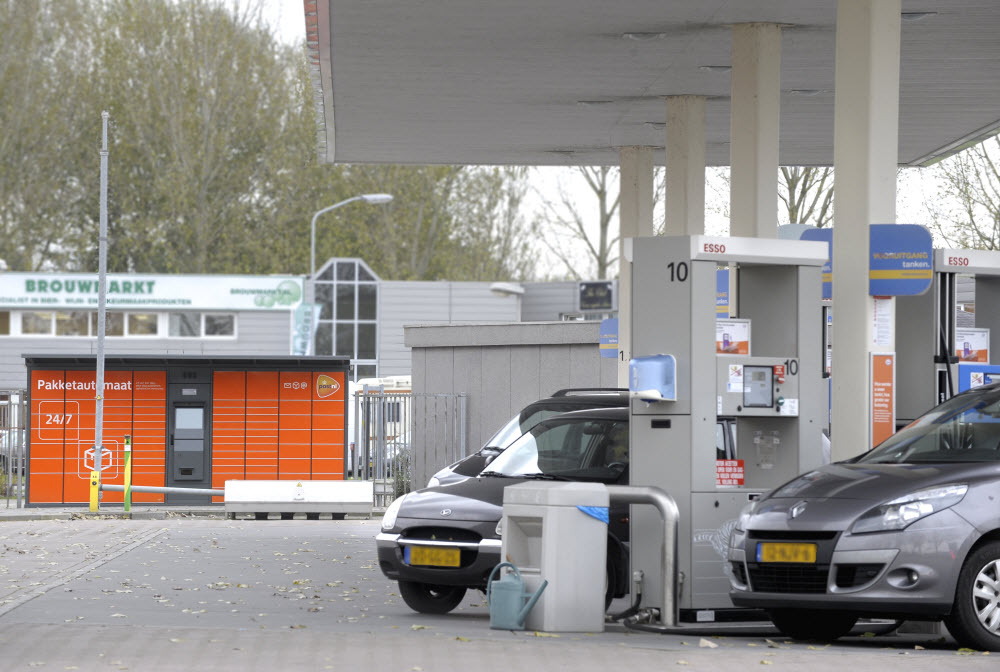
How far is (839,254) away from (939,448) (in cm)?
267

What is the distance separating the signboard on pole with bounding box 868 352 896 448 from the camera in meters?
11.6

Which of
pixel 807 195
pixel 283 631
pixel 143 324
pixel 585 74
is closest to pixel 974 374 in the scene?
pixel 283 631

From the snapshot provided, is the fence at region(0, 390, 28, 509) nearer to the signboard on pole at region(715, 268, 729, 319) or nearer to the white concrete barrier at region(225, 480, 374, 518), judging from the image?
the white concrete barrier at region(225, 480, 374, 518)

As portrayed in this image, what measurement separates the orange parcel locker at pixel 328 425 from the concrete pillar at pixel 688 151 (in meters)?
9.34

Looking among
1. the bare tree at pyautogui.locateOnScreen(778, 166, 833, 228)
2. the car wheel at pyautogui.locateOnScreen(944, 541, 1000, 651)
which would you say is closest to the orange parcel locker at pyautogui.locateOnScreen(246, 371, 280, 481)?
the bare tree at pyautogui.locateOnScreen(778, 166, 833, 228)

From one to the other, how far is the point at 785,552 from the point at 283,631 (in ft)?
10.4

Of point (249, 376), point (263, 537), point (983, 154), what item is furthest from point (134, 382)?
point (983, 154)

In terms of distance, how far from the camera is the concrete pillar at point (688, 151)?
20375 mm

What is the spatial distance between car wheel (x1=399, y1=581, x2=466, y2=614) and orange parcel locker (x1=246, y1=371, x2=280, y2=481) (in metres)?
16.4

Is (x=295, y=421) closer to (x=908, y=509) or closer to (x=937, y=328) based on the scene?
(x=937, y=328)

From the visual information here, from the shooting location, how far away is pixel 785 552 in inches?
360

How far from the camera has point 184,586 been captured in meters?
13.6

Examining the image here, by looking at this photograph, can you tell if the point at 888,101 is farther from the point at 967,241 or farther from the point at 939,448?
the point at 967,241

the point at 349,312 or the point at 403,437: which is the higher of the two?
the point at 349,312
